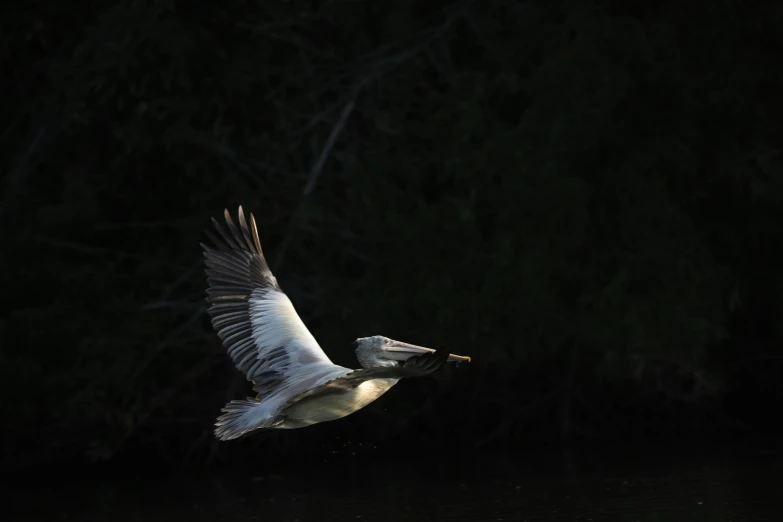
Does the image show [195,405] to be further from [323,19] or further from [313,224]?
[323,19]

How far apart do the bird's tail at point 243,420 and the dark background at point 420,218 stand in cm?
451

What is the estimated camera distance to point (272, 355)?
749 cm

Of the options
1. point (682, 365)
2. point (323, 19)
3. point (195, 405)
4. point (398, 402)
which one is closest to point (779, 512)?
point (682, 365)

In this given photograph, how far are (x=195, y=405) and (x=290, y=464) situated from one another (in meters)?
0.99

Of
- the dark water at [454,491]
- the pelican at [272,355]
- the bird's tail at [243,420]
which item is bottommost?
the dark water at [454,491]

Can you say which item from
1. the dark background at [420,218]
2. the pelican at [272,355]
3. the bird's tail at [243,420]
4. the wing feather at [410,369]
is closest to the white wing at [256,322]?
the pelican at [272,355]

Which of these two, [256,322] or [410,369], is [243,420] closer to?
[256,322]

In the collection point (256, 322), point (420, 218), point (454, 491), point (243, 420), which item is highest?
point (420, 218)

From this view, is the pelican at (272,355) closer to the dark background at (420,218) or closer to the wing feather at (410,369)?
the wing feather at (410,369)

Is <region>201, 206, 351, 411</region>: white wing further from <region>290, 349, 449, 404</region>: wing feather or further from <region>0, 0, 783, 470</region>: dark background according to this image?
<region>0, 0, 783, 470</region>: dark background

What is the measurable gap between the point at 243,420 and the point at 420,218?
5286mm

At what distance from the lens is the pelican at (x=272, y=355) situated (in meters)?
6.52

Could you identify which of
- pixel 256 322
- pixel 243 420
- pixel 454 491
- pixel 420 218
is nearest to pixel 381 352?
pixel 243 420

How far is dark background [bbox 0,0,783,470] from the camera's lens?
37.7ft
